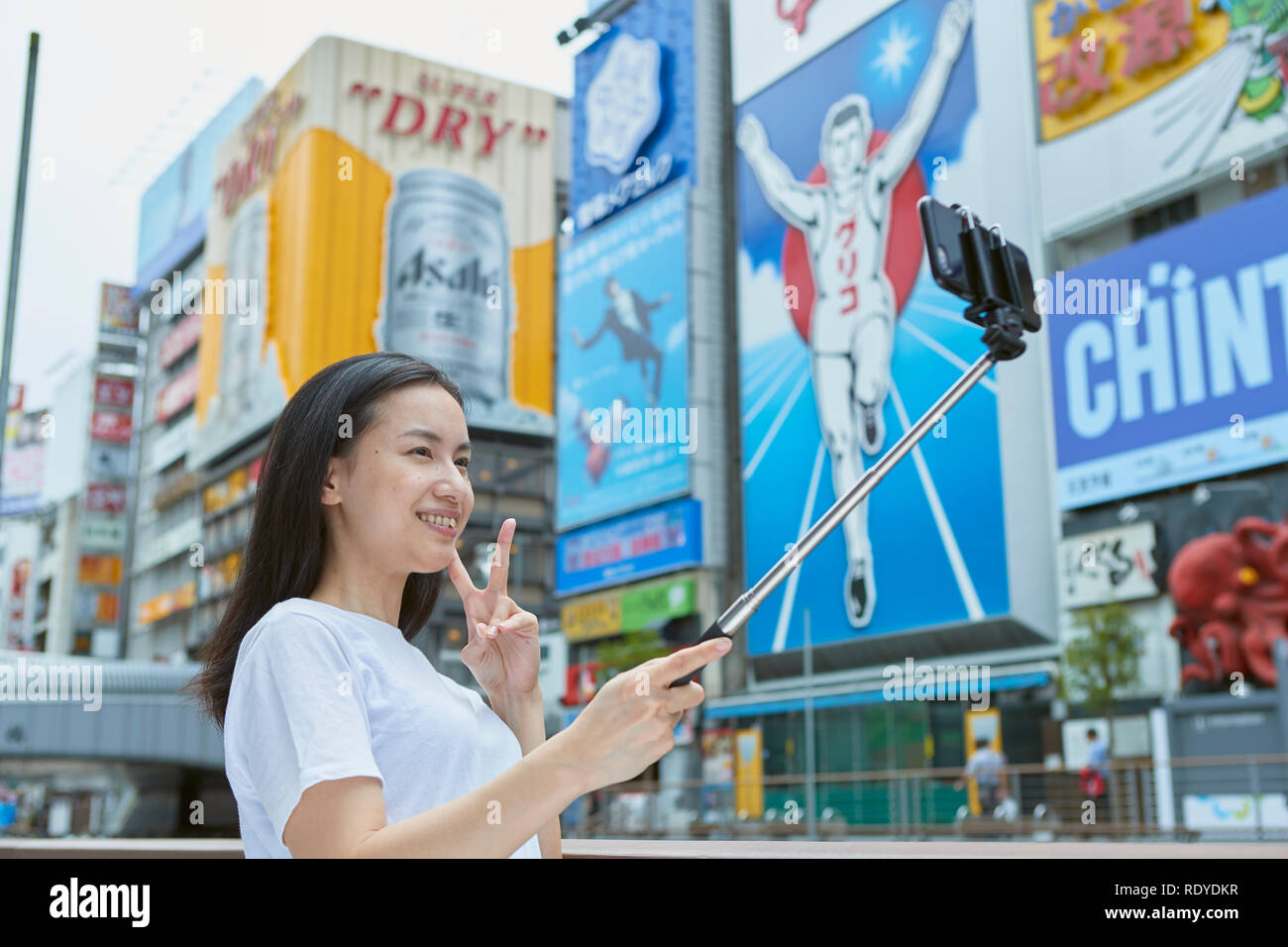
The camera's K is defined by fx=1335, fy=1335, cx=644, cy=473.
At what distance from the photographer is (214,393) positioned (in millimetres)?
46406

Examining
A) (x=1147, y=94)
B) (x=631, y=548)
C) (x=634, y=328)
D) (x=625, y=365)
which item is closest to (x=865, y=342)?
(x=1147, y=94)

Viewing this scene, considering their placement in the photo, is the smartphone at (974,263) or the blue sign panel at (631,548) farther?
the blue sign panel at (631,548)

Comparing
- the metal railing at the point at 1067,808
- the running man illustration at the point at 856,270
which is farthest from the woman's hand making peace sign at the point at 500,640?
the running man illustration at the point at 856,270

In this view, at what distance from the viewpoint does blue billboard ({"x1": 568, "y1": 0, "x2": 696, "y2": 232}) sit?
27.8 metres

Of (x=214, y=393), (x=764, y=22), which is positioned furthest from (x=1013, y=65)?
(x=214, y=393)

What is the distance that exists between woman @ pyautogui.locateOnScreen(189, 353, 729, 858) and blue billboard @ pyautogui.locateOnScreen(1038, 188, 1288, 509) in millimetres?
15723

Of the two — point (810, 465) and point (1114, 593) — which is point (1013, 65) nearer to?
point (810, 465)

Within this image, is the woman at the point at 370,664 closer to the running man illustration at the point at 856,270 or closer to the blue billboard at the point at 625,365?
the running man illustration at the point at 856,270

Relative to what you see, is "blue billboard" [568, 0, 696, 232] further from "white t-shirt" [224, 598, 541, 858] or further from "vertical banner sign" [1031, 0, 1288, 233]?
"white t-shirt" [224, 598, 541, 858]

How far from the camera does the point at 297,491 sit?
4.57 ft

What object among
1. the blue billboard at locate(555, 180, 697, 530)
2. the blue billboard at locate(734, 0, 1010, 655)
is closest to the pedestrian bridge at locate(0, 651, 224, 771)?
the blue billboard at locate(555, 180, 697, 530)

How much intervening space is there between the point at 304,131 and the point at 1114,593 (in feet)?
105

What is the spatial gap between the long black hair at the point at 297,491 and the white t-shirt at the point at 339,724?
0.28 ft

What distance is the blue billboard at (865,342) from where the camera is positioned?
20.2 metres
